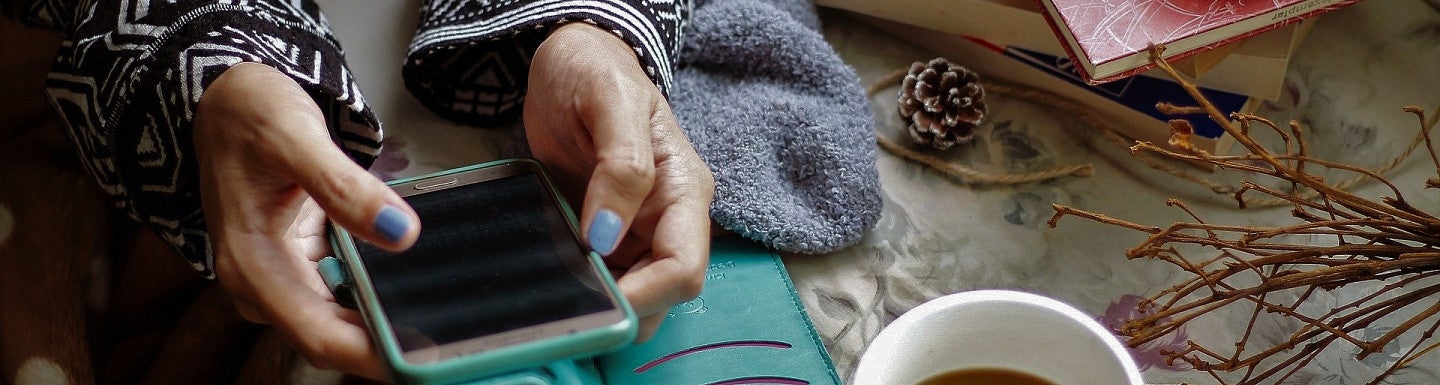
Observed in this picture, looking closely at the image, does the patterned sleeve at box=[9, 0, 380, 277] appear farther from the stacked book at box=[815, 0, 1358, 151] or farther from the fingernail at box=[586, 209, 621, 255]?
the stacked book at box=[815, 0, 1358, 151]

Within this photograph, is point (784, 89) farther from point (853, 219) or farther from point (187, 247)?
point (187, 247)

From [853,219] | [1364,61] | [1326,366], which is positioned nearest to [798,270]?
[853,219]

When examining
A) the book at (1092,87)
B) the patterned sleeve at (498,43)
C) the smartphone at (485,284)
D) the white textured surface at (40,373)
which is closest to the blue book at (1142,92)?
the book at (1092,87)

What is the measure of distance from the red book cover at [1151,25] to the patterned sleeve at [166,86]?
386mm

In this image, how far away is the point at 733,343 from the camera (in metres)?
0.54

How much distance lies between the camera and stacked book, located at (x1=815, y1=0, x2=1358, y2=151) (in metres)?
0.58

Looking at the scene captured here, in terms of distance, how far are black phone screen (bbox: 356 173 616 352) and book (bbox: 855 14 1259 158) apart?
0.32 metres

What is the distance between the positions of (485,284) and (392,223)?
52 millimetres

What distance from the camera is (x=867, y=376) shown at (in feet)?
1.34

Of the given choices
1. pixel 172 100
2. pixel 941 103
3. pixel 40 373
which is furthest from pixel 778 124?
pixel 40 373

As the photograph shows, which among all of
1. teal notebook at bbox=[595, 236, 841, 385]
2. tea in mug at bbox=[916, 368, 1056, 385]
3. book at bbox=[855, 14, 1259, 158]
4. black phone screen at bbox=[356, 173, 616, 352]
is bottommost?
teal notebook at bbox=[595, 236, 841, 385]

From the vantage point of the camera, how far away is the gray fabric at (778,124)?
585mm

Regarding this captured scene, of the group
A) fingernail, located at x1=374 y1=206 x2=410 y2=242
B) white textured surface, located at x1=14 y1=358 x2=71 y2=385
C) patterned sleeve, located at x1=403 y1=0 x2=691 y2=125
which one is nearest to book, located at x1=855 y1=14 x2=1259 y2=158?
patterned sleeve, located at x1=403 y1=0 x2=691 y2=125

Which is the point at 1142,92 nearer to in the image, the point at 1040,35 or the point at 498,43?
the point at 1040,35
